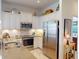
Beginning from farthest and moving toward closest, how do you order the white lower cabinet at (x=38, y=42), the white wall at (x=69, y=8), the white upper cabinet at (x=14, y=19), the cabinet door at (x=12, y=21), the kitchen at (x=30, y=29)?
the white lower cabinet at (x=38, y=42) < the cabinet door at (x=12, y=21) < the white upper cabinet at (x=14, y=19) < the kitchen at (x=30, y=29) < the white wall at (x=69, y=8)

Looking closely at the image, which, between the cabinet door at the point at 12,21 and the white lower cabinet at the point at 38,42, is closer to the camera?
the cabinet door at the point at 12,21

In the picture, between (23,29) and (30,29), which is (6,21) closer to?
(23,29)

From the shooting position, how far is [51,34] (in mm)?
4082

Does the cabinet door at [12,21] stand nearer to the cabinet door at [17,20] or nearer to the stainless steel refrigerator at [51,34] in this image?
the cabinet door at [17,20]

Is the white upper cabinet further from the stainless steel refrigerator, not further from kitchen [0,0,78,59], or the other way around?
the stainless steel refrigerator

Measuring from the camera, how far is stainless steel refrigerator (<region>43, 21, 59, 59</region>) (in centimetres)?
376

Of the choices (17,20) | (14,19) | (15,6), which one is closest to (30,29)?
(17,20)

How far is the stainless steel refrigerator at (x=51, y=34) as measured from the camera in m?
3.76

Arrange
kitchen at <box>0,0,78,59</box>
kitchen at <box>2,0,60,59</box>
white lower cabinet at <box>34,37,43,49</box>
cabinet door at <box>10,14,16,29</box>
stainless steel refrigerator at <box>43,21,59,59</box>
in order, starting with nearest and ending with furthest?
stainless steel refrigerator at <box>43,21,59,59</box>, kitchen at <box>0,0,78,59</box>, kitchen at <box>2,0,60,59</box>, cabinet door at <box>10,14,16,29</box>, white lower cabinet at <box>34,37,43,49</box>

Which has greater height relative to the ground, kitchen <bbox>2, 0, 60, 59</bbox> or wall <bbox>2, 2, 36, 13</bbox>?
wall <bbox>2, 2, 36, 13</bbox>

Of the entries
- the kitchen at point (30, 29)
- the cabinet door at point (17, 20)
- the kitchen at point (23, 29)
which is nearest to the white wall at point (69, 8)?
the kitchen at point (30, 29)

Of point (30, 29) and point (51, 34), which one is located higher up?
point (30, 29)

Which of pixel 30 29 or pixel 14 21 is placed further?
pixel 30 29

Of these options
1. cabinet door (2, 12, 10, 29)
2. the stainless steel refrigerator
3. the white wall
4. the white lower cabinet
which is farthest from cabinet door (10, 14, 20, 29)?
the white wall
